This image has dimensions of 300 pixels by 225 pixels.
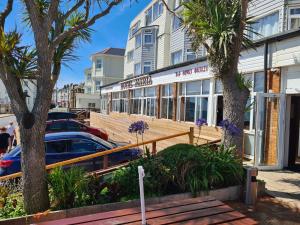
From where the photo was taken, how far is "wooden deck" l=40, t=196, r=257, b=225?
3.78 metres

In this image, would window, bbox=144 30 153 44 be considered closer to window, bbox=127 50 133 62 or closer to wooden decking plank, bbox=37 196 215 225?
window, bbox=127 50 133 62

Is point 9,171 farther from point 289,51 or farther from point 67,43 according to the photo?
point 289,51

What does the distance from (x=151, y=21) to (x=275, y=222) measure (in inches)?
1184

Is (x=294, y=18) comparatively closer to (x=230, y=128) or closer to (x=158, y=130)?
(x=158, y=130)

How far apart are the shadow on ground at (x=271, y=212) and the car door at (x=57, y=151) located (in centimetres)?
506

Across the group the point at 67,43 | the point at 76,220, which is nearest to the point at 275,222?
the point at 76,220

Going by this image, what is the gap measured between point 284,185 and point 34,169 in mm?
5744

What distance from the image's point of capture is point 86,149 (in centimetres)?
998

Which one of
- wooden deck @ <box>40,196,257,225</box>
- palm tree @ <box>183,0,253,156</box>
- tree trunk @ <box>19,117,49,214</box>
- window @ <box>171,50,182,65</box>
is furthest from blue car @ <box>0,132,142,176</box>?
window @ <box>171,50,182,65</box>

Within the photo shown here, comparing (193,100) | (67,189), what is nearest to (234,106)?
(67,189)

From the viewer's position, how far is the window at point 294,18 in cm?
1450

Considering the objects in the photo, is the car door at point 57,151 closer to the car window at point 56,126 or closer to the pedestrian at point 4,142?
the pedestrian at point 4,142

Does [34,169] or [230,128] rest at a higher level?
[230,128]

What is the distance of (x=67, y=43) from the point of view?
604 centimetres
